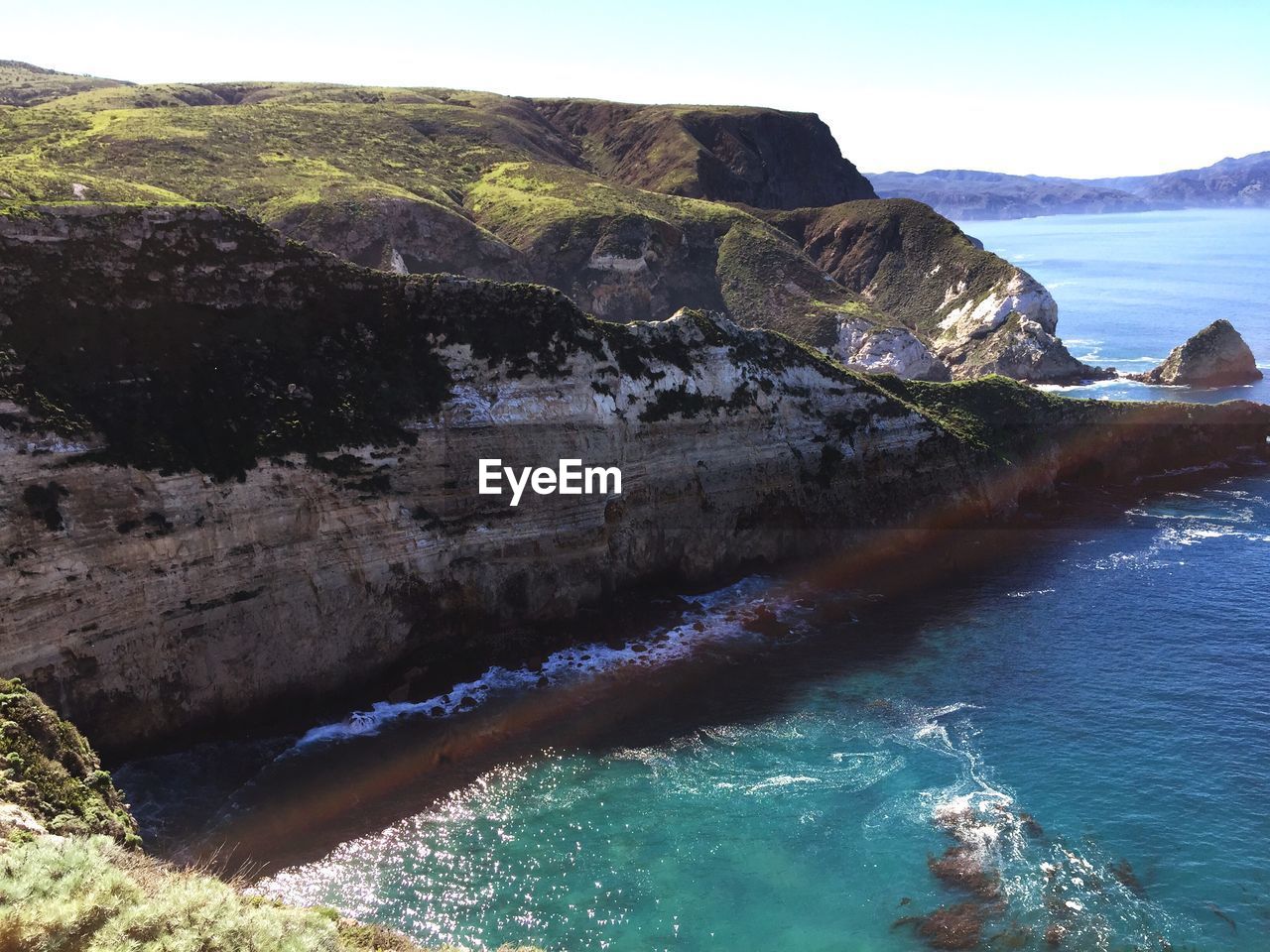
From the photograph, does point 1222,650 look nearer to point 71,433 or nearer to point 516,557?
point 516,557

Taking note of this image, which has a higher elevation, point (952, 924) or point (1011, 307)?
point (1011, 307)

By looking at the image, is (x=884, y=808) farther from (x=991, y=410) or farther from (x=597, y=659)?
(x=991, y=410)

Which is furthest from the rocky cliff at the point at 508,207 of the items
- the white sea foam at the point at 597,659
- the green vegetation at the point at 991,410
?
the white sea foam at the point at 597,659

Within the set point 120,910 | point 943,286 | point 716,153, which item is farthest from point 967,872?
point 716,153

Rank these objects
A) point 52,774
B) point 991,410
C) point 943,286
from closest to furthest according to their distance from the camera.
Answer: point 52,774 → point 991,410 → point 943,286

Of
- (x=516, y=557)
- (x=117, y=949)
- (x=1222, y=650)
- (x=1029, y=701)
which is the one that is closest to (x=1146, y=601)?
(x=1222, y=650)

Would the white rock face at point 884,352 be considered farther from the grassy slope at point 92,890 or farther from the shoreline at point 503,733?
the grassy slope at point 92,890

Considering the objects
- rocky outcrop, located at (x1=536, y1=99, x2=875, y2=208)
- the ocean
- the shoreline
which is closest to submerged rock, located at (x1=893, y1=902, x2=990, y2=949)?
the ocean

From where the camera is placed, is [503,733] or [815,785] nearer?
[815,785]
